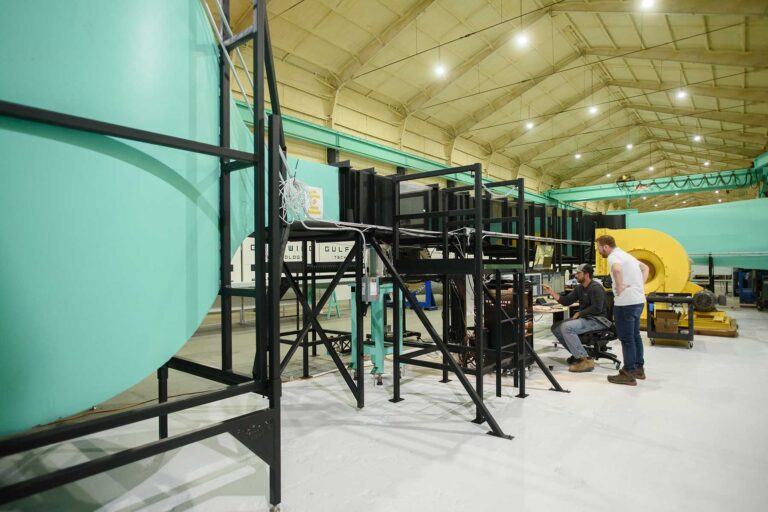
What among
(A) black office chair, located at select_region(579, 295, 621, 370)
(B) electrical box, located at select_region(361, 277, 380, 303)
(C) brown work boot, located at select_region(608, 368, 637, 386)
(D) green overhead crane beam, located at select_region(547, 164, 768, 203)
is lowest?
(C) brown work boot, located at select_region(608, 368, 637, 386)

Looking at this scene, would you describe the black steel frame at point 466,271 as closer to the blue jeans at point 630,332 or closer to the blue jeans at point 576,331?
the blue jeans at point 576,331

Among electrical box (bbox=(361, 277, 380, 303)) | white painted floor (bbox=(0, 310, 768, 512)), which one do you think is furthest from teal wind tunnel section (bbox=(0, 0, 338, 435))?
electrical box (bbox=(361, 277, 380, 303))

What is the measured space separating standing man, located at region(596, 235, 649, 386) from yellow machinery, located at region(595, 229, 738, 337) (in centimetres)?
322

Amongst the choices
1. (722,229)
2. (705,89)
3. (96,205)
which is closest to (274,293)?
(96,205)

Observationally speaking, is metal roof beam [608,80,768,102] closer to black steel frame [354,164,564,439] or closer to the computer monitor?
the computer monitor

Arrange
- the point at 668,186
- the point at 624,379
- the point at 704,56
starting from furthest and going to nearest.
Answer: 1. the point at 668,186
2. the point at 704,56
3. the point at 624,379

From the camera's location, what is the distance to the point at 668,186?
15.0 metres

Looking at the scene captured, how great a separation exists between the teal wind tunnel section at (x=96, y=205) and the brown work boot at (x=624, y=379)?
4.20m

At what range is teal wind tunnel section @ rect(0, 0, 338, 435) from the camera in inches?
49.3

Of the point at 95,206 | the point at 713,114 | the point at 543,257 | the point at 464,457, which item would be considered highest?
the point at 713,114

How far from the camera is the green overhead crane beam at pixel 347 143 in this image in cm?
863

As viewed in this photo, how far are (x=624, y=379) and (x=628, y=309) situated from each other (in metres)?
0.72

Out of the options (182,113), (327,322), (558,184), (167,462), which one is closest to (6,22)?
(182,113)

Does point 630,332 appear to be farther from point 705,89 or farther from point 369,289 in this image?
point 705,89
